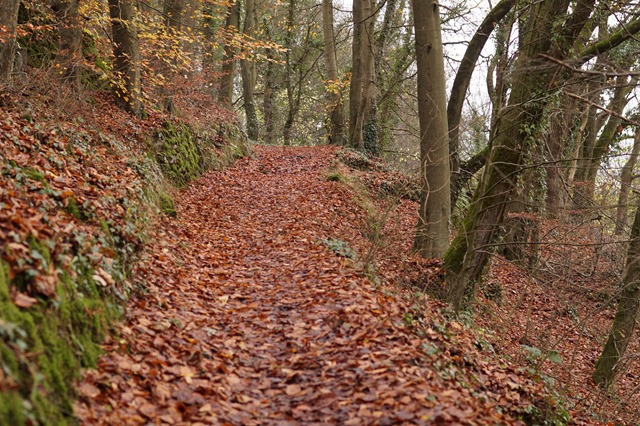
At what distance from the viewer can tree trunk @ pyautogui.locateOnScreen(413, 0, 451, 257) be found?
10211mm

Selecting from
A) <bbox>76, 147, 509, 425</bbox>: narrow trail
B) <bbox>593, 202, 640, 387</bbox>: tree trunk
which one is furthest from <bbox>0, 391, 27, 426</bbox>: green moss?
<bbox>593, 202, 640, 387</bbox>: tree trunk

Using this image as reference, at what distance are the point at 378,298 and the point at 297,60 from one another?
75.6ft

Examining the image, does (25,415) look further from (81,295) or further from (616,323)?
(616,323)

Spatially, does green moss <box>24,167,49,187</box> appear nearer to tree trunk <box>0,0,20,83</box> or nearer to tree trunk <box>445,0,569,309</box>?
tree trunk <box>0,0,20,83</box>

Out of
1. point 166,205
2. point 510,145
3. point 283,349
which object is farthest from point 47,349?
point 510,145

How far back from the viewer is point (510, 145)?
8898mm

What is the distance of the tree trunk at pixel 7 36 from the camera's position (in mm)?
8015

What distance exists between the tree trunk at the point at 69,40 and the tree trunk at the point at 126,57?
79 centimetres

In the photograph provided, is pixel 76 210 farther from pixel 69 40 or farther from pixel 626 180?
pixel 626 180

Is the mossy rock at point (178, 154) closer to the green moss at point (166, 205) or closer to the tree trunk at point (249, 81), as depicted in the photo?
the green moss at point (166, 205)

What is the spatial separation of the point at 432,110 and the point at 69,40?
7.35 metres

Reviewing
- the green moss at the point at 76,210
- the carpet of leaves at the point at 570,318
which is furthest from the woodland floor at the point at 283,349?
the carpet of leaves at the point at 570,318

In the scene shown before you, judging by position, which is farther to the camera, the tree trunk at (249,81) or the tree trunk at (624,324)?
the tree trunk at (249,81)

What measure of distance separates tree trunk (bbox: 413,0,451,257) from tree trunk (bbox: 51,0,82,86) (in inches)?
262
